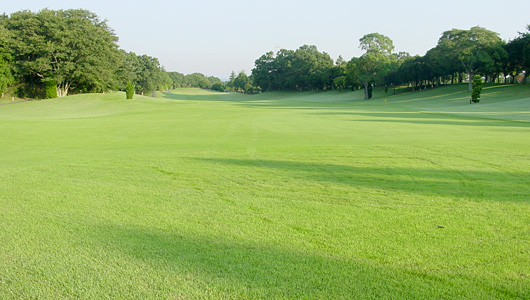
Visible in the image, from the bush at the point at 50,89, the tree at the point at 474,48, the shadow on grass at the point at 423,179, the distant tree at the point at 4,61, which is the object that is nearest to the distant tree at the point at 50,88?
the bush at the point at 50,89

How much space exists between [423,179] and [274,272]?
4.75 metres

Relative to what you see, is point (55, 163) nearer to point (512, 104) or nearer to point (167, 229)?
A: point (167, 229)

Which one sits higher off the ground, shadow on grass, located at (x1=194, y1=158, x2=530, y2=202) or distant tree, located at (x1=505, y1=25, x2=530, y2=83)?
distant tree, located at (x1=505, y1=25, x2=530, y2=83)

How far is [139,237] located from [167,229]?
361 mm

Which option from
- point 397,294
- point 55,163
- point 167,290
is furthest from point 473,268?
point 55,163

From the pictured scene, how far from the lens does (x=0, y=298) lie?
9.92 ft

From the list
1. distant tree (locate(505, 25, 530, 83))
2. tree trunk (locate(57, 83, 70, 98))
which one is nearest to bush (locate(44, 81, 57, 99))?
tree trunk (locate(57, 83, 70, 98))

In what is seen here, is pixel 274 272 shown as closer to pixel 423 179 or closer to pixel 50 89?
pixel 423 179

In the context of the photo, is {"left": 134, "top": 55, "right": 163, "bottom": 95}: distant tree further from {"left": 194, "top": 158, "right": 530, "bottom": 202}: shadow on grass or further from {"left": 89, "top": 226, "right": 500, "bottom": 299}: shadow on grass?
{"left": 89, "top": 226, "right": 500, "bottom": 299}: shadow on grass

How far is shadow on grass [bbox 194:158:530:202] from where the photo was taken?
6.05 metres

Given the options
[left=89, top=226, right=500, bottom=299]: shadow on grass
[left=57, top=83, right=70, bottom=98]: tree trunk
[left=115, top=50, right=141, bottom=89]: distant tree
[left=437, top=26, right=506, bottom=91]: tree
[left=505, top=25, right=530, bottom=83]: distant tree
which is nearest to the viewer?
[left=89, top=226, right=500, bottom=299]: shadow on grass

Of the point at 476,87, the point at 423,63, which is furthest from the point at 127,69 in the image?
the point at 476,87

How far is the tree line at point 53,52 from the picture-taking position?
169 ft

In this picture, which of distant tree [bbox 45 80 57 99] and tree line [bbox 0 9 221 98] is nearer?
tree line [bbox 0 9 221 98]
